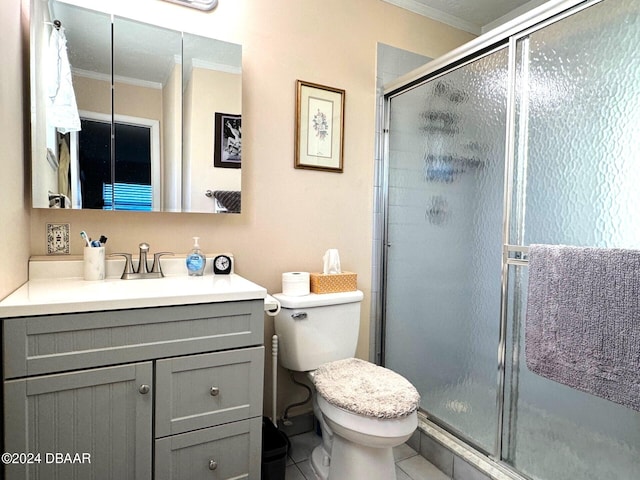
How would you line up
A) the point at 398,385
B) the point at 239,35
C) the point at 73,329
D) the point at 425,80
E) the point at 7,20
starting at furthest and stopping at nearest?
the point at 425,80
the point at 239,35
the point at 398,385
the point at 7,20
the point at 73,329

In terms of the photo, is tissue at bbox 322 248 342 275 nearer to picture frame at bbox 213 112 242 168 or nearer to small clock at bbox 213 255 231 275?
small clock at bbox 213 255 231 275

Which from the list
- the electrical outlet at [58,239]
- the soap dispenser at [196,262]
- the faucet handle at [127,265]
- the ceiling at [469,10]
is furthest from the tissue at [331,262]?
the ceiling at [469,10]

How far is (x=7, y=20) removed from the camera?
3.62 feet

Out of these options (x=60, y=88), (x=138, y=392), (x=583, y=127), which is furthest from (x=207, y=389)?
(x=583, y=127)

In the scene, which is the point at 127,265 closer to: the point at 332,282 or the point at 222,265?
the point at 222,265

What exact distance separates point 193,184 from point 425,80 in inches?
48.9

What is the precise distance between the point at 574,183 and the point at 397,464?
4.44 ft

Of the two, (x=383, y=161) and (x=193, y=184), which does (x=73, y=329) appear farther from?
(x=383, y=161)

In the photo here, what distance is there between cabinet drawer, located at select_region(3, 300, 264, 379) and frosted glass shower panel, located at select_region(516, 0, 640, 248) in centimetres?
111

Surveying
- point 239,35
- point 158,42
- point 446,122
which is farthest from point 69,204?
point 446,122

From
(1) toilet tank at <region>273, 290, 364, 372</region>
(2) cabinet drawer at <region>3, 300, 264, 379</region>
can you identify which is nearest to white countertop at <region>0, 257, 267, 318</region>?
(2) cabinet drawer at <region>3, 300, 264, 379</region>

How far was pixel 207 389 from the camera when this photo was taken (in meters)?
1.14

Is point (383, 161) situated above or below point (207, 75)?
below

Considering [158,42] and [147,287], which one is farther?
[158,42]
